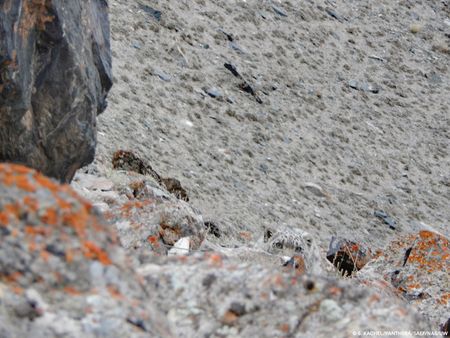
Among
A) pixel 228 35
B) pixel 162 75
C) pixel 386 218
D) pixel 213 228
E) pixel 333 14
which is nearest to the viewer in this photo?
pixel 213 228

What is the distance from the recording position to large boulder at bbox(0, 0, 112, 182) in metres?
6.73

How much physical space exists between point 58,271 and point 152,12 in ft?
50.5

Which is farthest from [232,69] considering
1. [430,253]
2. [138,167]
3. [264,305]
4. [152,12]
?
[264,305]

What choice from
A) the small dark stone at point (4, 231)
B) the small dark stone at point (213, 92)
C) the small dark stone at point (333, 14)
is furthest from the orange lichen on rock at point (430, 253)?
the small dark stone at point (333, 14)

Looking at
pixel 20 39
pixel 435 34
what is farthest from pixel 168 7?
pixel 20 39

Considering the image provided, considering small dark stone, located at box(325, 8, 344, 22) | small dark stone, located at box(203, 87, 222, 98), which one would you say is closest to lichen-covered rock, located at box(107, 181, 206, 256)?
small dark stone, located at box(203, 87, 222, 98)

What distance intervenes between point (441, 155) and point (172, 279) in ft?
54.1

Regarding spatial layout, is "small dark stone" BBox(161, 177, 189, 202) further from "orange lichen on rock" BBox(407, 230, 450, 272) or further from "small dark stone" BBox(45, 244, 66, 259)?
"small dark stone" BBox(45, 244, 66, 259)

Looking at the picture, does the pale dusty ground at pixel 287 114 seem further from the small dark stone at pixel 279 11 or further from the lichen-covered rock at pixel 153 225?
the lichen-covered rock at pixel 153 225

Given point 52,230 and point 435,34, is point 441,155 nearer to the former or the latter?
point 435,34

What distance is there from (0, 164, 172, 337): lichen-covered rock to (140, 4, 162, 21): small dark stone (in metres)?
15.0

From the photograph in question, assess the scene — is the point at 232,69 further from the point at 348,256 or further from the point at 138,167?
the point at 348,256

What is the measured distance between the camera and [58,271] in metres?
3.04

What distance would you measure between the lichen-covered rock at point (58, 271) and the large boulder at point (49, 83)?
11.8 feet
